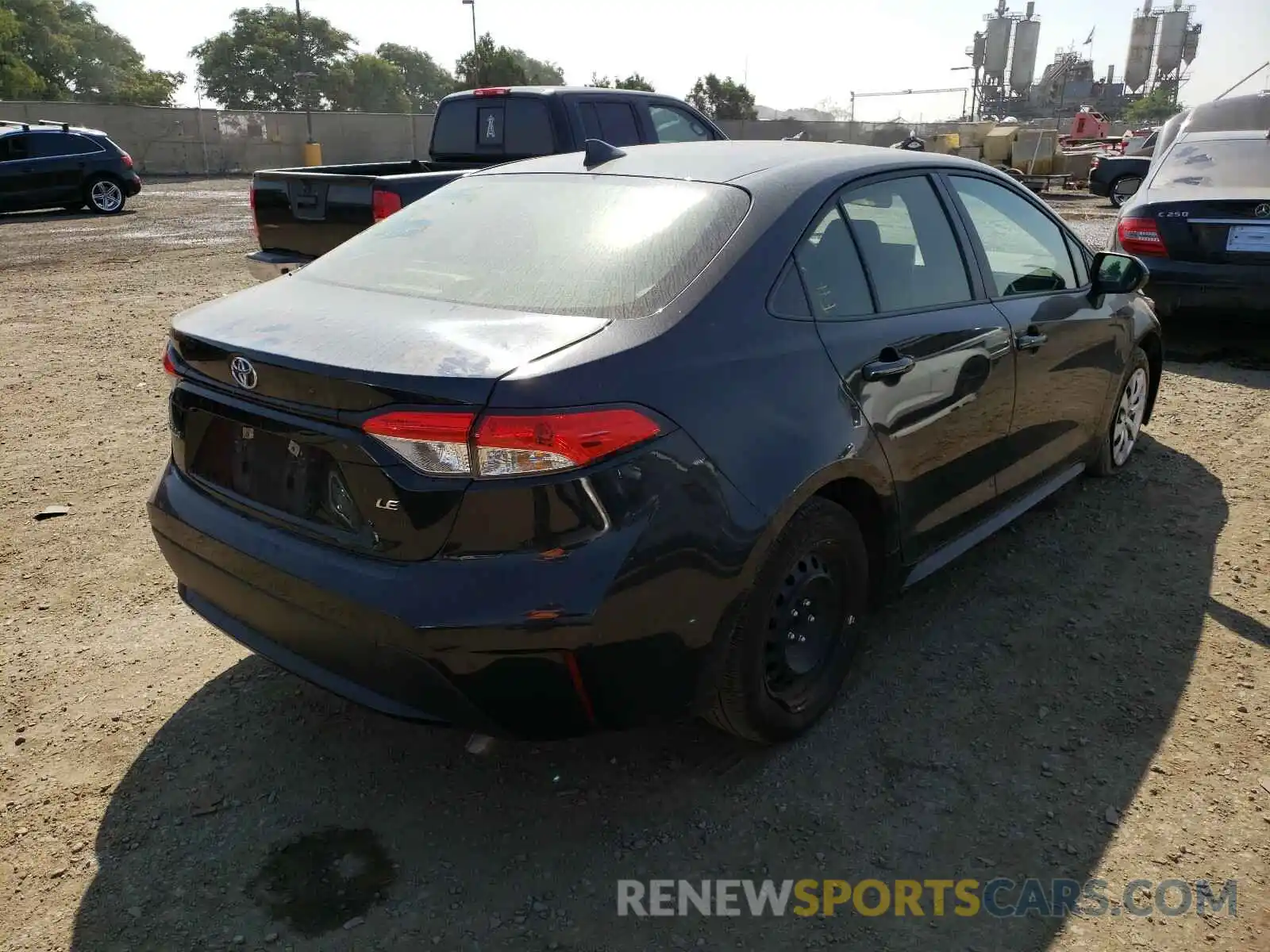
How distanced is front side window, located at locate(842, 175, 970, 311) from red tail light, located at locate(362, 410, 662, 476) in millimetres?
1287

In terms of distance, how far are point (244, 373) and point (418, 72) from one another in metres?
141

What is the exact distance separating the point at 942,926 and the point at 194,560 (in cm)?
217

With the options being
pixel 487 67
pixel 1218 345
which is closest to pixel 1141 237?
pixel 1218 345

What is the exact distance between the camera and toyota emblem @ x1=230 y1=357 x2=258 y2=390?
7.82 feet

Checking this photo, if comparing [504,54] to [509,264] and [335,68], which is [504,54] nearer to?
[335,68]

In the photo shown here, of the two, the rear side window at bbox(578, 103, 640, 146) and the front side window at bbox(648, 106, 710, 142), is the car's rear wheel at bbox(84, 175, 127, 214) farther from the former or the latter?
the front side window at bbox(648, 106, 710, 142)

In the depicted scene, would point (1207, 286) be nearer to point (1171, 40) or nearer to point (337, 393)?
point (337, 393)

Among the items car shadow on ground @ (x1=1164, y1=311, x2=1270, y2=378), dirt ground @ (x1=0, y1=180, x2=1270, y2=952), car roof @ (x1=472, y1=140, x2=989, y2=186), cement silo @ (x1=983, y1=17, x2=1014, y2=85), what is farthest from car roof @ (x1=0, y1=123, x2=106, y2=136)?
cement silo @ (x1=983, y1=17, x2=1014, y2=85)

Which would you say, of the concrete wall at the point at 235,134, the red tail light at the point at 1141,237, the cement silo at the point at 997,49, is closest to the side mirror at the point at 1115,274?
the red tail light at the point at 1141,237

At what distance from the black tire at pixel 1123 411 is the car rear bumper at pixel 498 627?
308 centimetres

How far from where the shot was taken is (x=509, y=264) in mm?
2764

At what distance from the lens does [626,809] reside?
8.72 feet

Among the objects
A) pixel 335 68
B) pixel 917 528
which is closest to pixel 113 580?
pixel 917 528

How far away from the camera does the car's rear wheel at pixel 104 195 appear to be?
59.3 ft
